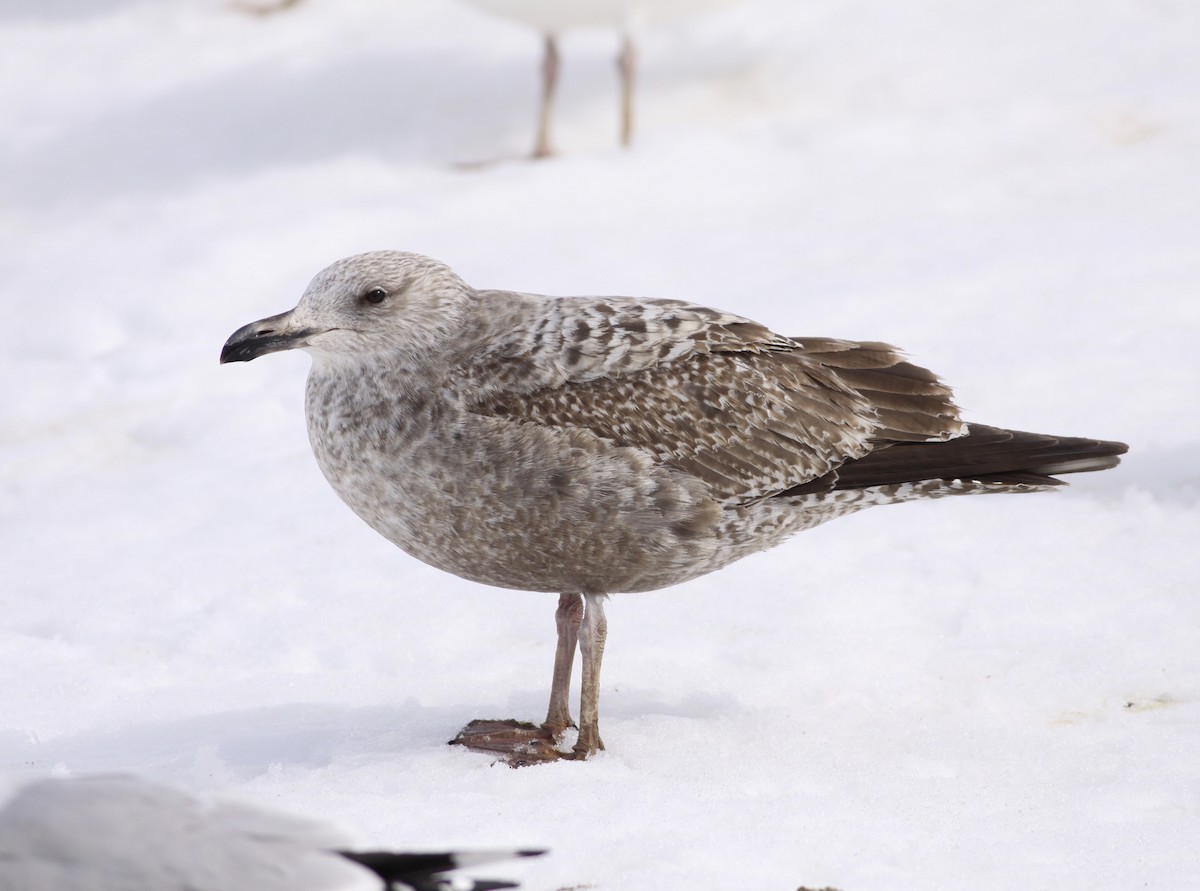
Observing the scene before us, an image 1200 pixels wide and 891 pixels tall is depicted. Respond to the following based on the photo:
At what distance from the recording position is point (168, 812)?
3.43 meters

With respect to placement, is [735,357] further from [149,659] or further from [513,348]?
[149,659]

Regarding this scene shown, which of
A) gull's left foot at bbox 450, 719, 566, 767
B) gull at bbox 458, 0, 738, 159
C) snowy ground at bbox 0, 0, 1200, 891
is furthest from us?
gull at bbox 458, 0, 738, 159

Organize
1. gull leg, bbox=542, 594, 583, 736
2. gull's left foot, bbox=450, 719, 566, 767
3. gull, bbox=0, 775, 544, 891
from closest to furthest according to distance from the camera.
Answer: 1. gull, bbox=0, 775, 544, 891
2. gull's left foot, bbox=450, 719, 566, 767
3. gull leg, bbox=542, 594, 583, 736

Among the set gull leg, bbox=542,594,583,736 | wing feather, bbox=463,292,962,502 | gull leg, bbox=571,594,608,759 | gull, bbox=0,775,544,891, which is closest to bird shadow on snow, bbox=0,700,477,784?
gull leg, bbox=542,594,583,736

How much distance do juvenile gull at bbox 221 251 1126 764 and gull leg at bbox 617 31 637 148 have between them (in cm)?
644

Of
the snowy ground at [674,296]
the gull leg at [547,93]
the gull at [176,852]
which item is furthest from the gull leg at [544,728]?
the gull leg at [547,93]

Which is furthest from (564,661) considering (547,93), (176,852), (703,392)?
Answer: (547,93)

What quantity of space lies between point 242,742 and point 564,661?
1.07 meters

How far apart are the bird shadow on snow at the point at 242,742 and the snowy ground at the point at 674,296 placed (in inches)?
0.7

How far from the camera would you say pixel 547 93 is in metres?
11.8

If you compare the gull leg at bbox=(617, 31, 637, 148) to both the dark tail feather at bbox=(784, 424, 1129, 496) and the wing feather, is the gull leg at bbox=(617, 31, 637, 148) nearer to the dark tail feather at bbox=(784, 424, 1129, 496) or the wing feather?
the wing feather

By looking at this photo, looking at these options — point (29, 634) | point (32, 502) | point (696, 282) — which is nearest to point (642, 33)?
point (696, 282)

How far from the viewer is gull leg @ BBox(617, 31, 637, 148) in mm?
11570

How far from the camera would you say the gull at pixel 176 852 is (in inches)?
128
